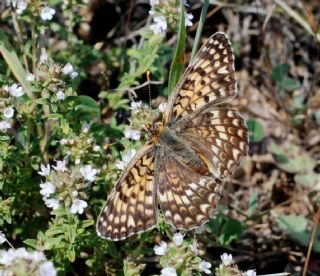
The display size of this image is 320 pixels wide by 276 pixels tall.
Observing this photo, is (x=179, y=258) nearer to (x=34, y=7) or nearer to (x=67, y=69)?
(x=67, y=69)

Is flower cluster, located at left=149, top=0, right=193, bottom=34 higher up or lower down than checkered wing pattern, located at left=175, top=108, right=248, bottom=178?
higher up

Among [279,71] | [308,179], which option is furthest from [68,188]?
[279,71]

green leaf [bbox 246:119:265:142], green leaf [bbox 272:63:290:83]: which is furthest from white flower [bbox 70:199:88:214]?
green leaf [bbox 272:63:290:83]

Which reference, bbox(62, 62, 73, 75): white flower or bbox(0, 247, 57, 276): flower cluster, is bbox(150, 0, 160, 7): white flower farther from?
bbox(0, 247, 57, 276): flower cluster

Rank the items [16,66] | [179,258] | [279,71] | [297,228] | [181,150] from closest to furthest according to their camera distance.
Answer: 1. [179,258]
2. [181,150]
3. [16,66]
4. [297,228]
5. [279,71]

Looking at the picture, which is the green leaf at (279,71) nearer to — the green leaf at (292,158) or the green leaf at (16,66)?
the green leaf at (292,158)

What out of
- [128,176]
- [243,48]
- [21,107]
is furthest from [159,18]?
[243,48]

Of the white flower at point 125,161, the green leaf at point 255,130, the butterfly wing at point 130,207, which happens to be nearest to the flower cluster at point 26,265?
the butterfly wing at point 130,207
